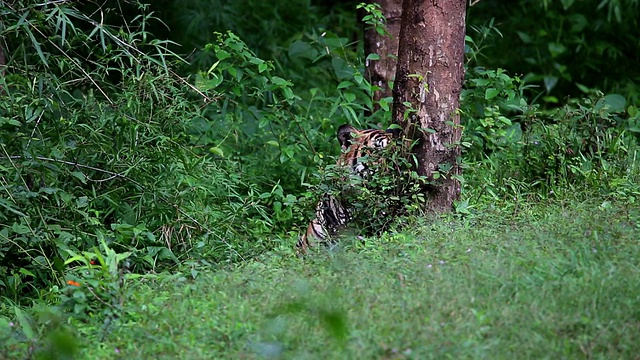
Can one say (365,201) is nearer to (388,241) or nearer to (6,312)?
(388,241)

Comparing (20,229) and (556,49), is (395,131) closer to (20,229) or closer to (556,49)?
(20,229)

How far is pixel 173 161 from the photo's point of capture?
466 centimetres

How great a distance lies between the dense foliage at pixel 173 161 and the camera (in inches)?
163

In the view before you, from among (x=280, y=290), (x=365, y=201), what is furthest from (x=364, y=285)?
(x=365, y=201)

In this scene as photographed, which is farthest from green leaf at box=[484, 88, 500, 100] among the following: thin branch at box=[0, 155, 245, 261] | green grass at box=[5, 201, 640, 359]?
thin branch at box=[0, 155, 245, 261]

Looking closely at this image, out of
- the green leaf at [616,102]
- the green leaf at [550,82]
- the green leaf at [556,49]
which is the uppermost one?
the green leaf at [616,102]

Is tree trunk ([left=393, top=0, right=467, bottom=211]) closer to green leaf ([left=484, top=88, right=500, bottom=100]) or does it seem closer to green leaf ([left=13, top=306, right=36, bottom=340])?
green leaf ([left=484, top=88, right=500, bottom=100])

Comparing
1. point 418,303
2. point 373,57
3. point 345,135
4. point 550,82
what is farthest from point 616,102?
point 418,303

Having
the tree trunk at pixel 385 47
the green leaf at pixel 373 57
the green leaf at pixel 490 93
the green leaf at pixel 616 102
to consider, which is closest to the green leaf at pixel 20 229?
the green leaf at pixel 373 57

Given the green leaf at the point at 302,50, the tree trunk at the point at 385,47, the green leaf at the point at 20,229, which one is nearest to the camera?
the green leaf at the point at 20,229

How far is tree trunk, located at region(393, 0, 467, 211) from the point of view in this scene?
4465 mm

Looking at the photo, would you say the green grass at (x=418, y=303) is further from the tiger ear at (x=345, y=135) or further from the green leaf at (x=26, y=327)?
the tiger ear at (x=345, y=135)

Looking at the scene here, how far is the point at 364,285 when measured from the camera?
3.36m

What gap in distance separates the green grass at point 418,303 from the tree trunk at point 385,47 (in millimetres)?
2132
